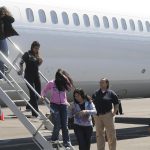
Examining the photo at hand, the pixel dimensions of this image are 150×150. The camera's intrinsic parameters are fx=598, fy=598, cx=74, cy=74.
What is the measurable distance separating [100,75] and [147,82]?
106 inches

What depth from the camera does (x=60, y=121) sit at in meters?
13.2

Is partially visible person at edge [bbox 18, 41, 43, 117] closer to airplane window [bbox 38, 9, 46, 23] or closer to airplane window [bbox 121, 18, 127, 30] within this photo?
airplane window [bbox 38, 9, 46, 23]

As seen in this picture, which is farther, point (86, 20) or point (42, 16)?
point (86, 20)

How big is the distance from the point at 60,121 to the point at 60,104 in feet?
1.31

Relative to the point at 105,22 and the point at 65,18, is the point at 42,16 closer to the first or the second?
the point at 65,18

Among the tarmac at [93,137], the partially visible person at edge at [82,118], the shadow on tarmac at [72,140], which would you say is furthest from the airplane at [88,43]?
the partially visible person at edge at [82,118]

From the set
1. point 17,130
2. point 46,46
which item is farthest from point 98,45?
point 17,130

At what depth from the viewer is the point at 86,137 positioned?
1307 cm

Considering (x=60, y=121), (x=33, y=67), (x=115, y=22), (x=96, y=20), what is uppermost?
(x=96, y=20)

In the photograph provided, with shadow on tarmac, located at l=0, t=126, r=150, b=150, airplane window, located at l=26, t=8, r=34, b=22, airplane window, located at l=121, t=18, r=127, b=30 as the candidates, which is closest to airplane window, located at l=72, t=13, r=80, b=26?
airplane window, located at l=26, t=8, r=34, b=22

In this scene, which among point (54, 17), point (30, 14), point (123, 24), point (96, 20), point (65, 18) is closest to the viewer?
point (30, 14)

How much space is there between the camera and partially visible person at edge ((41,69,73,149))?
13.1m

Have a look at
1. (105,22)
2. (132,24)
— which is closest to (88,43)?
(105,22)

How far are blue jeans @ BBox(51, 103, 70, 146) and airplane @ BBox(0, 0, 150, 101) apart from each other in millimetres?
3298
